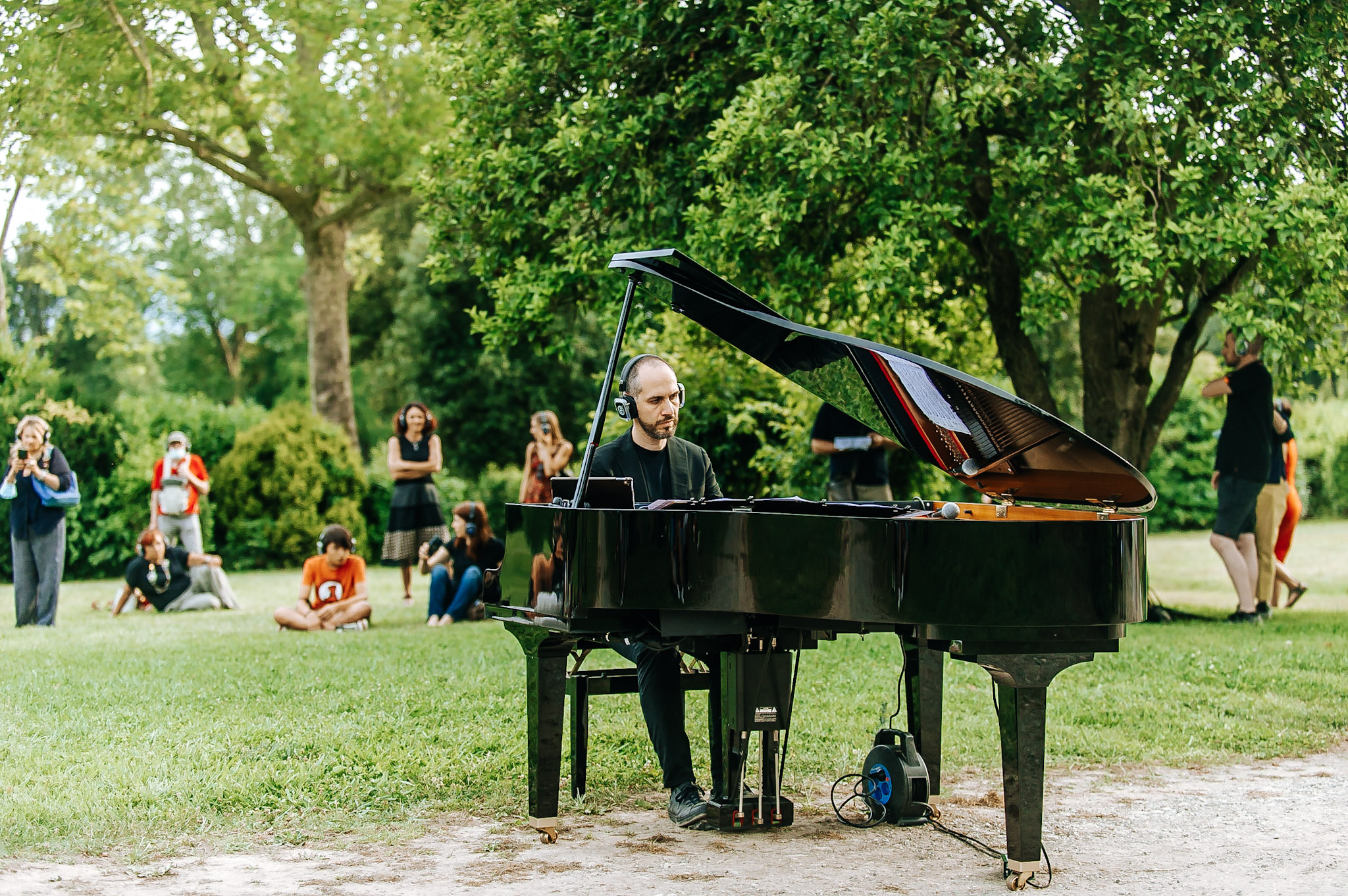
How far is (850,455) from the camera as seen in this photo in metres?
11.8

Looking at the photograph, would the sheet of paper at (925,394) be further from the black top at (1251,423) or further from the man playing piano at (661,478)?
the black top at (1251,423)

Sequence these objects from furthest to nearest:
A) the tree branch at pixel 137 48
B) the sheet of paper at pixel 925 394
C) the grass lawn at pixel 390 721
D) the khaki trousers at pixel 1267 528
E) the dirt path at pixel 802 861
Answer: the tree branch at pixel 137 48, the khaki trousers at pixel 1267 528, the grass lawn at pixel 390 721, the sheet of paper at pixel 925 394, the dirt path at pixel 802 861

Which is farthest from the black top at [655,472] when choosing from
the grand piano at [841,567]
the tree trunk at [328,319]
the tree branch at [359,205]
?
the tree trunk at [328,319]

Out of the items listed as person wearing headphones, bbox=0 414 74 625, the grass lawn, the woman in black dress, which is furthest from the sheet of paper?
person wearing headphones, bbox=0 414 74 625

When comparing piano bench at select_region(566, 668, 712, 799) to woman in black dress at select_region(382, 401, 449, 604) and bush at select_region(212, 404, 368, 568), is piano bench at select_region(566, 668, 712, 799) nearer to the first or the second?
woman in black dress at select_region(382, 401, 449, 604)

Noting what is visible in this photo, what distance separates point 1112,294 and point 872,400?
7.58 meters

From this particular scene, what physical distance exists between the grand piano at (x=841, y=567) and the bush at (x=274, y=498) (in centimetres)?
1446

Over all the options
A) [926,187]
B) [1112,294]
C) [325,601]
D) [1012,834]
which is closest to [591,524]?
[1012,834]

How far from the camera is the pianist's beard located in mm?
5652

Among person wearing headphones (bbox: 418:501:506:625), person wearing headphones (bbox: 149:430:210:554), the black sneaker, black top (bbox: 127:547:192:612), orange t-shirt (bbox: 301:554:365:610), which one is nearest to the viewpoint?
the black sneaker

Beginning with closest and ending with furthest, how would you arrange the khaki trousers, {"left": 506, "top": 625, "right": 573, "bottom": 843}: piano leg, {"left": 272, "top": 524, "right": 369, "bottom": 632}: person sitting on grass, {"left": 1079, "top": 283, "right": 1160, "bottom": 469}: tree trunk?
{"left": 506, "top": 625, "right": 573, "bottom": 843}: piano leg < {"left": 272, "top": 524, "right": 369, "bottom": 632}: person sitting on grass < {"left": 1079, "top": 283, "right": 1160, "bottom": 469}: tree trunk < the khaki trousers

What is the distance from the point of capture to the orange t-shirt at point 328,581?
38.7 feet

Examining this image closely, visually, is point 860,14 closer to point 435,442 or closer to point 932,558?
point 435,442

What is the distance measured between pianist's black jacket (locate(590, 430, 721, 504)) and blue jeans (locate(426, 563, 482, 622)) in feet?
21.0
